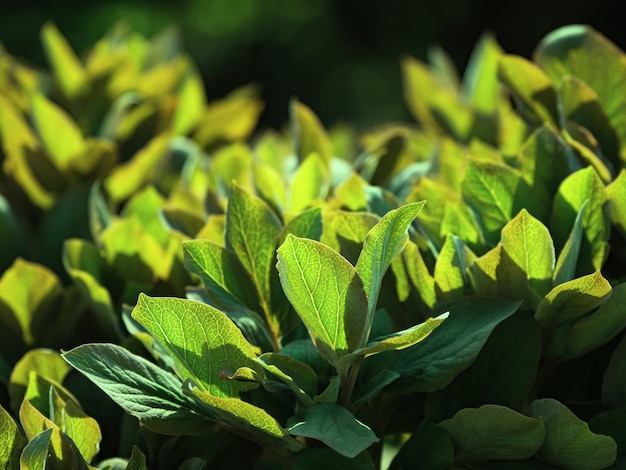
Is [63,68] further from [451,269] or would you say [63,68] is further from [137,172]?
[451,269]

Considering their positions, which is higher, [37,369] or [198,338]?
[198,338]

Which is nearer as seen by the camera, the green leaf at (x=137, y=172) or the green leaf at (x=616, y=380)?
the green leaf at (x=616, y=380)

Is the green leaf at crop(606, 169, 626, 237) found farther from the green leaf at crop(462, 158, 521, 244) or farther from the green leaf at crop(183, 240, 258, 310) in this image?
the green leaf at crop(183, 240, 258, 310)

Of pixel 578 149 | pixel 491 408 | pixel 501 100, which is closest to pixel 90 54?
pixel 501 100

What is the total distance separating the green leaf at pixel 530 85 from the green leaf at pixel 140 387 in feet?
2.62

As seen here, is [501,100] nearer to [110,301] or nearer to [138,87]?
[138,87]

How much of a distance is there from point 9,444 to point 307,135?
0.92 metres

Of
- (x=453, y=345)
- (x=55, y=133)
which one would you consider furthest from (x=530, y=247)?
(x=55, y=133)

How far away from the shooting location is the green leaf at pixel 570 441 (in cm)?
108

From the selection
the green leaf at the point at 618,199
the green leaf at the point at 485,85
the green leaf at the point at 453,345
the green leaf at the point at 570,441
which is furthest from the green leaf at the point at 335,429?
the green leaf at the point at 485,85

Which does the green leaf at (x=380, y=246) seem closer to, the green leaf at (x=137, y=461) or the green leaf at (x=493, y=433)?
the green leaf at (x=493, y=433)

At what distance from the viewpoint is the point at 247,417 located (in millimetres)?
1037

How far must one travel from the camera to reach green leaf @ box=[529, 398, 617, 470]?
3.53 ft

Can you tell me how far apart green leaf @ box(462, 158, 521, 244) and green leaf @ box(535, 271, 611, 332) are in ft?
0.57
